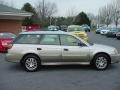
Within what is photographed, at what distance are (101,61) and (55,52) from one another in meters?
1.86

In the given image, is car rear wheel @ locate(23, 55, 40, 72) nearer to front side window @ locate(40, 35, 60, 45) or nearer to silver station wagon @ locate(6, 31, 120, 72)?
silver station wagon @ locate(6, 31, 120, 72)

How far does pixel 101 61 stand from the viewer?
33.3 ft

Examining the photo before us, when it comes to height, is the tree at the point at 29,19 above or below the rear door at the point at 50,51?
above

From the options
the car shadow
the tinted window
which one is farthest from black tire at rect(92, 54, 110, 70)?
the tinted window

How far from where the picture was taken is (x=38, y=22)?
59188mm

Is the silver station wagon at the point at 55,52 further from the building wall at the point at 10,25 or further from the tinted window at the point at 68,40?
the building wall at the point at 10,25

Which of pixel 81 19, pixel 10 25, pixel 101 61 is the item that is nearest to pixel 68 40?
pixel 101 61

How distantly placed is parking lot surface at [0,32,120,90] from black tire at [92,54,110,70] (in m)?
0.24

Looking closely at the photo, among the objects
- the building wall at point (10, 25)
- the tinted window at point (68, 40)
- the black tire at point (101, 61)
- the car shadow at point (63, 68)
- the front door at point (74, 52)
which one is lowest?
the car shadow at point (63, 68)

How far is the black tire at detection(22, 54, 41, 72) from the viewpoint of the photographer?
9938mm

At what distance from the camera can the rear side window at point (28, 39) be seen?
33.2ft
